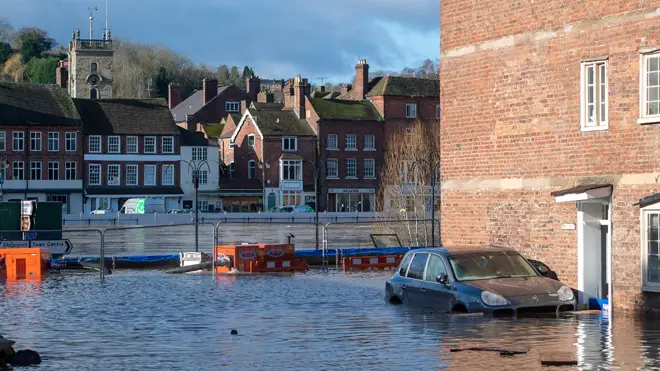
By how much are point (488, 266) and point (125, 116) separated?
3254 inches

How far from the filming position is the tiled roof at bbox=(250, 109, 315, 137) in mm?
103688

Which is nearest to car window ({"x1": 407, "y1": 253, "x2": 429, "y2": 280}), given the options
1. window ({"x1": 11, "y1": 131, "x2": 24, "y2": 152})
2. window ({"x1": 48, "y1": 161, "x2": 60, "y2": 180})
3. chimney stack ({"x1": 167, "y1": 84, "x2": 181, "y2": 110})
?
window ({"x1": 11, "y1": 131, "x2": 24, "y2": 152})

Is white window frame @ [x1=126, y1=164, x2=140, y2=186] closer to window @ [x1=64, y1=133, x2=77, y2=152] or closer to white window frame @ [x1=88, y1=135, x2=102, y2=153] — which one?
white window frame @ [x1=88, y1=135, x2=102, y2=153]

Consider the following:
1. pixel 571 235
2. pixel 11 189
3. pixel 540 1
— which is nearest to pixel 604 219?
pixel 571 235

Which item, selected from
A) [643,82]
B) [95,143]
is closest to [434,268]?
[643,82]

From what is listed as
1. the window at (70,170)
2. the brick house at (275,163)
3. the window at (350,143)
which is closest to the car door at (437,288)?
the window at (70,170)

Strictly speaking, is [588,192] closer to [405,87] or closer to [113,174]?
[113,174]

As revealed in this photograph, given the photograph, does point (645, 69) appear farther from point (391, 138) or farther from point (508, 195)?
point (391, 138)

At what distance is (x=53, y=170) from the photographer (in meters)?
96.2

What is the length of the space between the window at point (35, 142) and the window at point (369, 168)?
29.1 meters

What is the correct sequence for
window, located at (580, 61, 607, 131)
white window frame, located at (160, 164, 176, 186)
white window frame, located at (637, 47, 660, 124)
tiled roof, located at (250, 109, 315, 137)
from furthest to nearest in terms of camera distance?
tiled roof, located at (250, 109, 315, 137), white window frame, located at (160, 164, 176, 186), window, located at (580, 61, 607, 131), white window frame, located at (637, 47, 660, 124)

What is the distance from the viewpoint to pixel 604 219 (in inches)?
874

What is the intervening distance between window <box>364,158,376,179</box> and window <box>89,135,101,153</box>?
24088 mm

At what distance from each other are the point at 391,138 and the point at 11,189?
33.2 meters
